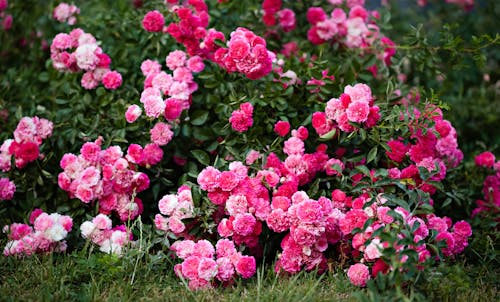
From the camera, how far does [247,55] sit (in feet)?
9.00

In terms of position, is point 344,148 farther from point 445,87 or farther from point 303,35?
point 445,87

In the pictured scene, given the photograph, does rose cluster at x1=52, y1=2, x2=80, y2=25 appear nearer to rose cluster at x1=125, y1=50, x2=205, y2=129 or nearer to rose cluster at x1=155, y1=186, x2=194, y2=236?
rose cluster at x1=125, y1=50, x2=205, y2=129

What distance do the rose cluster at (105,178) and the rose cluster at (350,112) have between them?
2.81 feet

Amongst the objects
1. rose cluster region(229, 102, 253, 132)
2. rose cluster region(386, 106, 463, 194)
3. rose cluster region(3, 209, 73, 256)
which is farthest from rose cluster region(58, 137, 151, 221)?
rose cluster region(386, 106, 463, 194)

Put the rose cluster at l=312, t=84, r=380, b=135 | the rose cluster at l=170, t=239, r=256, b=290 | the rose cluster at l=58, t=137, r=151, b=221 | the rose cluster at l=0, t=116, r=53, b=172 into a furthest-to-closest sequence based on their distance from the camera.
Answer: the rose cluster at l=0, t=116, r=53, b=172 < the rose cluster at l=58, t=137, r=151, b=221 < the rose cluster at l=312, t=84, r=380, b=135 < the rose cluster at l=170, t=239, r=256, b=290

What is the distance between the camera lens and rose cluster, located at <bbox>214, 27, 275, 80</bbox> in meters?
2.74

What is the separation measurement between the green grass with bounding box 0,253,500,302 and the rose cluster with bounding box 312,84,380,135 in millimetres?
646

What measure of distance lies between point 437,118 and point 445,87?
5.17ft

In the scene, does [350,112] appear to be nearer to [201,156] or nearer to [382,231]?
[382,231]

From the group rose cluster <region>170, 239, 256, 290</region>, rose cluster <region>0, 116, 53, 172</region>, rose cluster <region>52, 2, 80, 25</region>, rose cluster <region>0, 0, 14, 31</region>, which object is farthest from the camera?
rose cluster <region>0, 0, 14, 31</region>

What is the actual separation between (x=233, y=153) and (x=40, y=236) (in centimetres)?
93

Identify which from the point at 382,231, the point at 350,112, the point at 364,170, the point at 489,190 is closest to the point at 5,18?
the point at 350,112

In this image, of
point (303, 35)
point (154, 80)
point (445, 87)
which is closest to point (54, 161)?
point (154, 80)

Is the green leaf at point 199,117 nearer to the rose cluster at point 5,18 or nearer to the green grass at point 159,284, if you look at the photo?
the green grass at point 159,284
